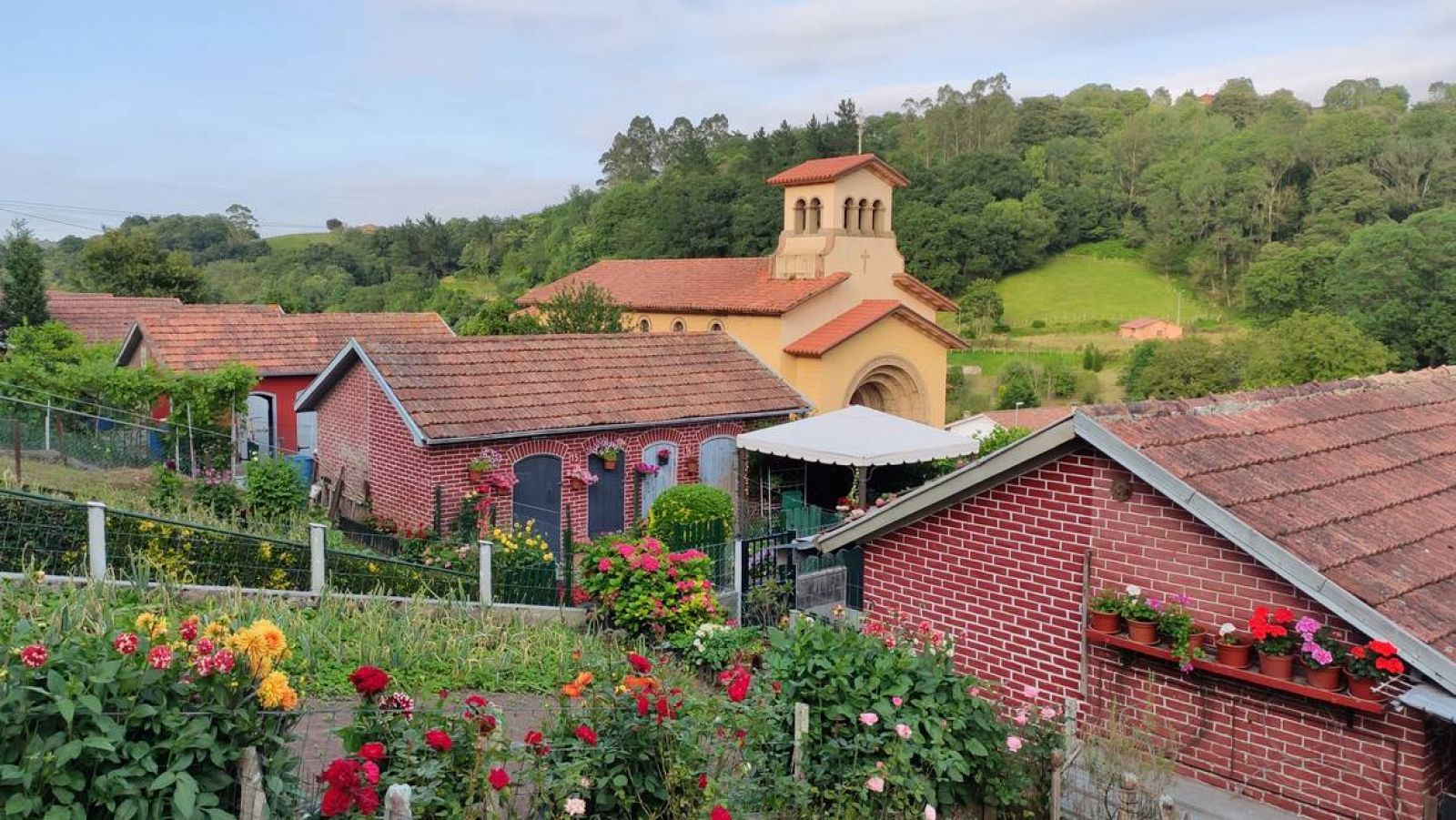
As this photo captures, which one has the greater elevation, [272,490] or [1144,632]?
[1144,632]

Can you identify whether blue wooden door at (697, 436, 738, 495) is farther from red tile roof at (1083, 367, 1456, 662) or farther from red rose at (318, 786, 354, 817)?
red rose at (318, 786, 354, 817)

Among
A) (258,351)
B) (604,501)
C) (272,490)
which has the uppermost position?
(258,351)

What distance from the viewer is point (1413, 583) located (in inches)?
247

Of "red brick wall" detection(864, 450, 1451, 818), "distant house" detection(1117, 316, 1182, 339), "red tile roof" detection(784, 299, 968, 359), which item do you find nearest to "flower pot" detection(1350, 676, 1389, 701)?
"red brick wall" detection(864, 450, 1451, 818)

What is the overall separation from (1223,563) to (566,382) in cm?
1356

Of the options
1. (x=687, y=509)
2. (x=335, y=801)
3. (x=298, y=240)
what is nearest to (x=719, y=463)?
(x=687, y=509)

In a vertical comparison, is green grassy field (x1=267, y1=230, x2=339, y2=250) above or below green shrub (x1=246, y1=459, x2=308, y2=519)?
above

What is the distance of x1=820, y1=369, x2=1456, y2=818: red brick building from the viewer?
236 inches

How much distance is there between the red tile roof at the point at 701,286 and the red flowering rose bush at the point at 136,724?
66.1 feet

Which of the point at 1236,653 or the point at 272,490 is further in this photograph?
the point at 272,490

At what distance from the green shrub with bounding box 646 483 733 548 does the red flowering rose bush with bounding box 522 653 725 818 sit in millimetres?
10380

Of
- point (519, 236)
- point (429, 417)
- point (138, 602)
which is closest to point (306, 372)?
point (429, 417)

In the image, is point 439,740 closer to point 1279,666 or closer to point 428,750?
point 428,750

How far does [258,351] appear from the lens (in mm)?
26000
